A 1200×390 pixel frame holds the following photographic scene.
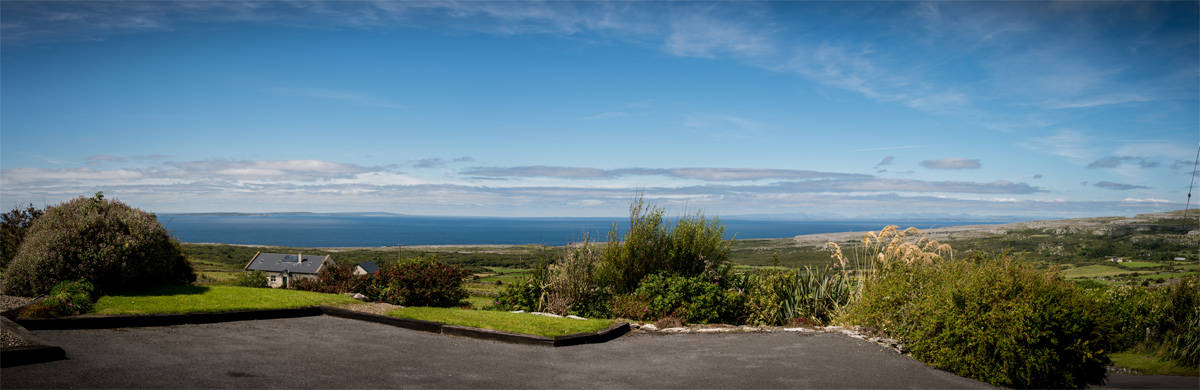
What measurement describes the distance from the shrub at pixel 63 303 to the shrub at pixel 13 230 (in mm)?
5683

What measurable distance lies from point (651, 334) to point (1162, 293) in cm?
857

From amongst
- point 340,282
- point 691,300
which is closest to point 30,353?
point 340,282

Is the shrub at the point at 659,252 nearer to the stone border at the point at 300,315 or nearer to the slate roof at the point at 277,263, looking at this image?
the stone border at the point at 300,315

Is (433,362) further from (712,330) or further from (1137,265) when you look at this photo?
(1137,265)

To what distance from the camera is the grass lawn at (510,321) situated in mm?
9266

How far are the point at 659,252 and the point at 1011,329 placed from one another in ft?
23.0

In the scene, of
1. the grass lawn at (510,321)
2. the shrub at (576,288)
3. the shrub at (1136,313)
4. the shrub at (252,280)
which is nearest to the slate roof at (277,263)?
the shrub at (252,280)

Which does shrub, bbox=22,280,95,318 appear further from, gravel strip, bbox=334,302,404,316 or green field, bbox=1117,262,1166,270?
green field, bbox=1117,262,1166,270

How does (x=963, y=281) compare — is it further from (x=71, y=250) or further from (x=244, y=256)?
(x=244, y=256)

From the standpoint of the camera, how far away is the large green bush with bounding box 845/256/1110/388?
6.86 meters

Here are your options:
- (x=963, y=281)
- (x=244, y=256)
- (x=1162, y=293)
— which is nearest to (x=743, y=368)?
(x=963, y=281)

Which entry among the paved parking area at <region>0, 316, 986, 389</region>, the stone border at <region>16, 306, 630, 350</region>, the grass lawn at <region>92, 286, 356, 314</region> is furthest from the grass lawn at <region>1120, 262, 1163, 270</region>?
the grass lawn at <region>92, 286, 356, 314</region>

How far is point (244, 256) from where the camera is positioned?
150ft

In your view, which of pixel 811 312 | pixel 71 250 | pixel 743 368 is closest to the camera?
pixel 743 368
